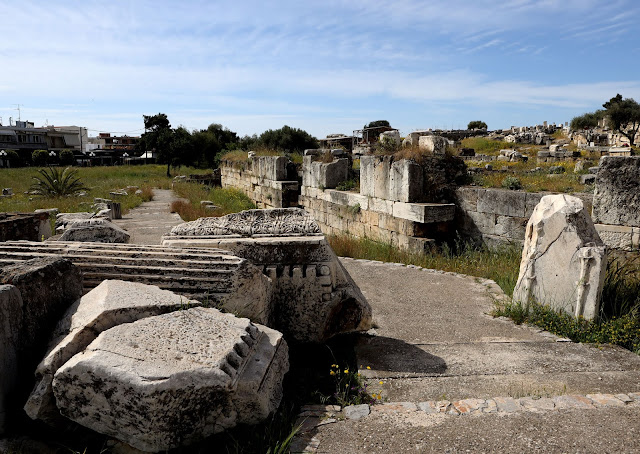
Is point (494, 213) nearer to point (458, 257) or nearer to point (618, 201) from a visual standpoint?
point (458, 257)

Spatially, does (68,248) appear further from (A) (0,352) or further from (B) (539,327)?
(B) (539,327)

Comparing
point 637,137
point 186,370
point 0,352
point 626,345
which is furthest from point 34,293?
point 637,137

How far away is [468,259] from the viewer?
781cm

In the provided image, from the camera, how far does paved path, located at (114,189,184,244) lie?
10.1 m

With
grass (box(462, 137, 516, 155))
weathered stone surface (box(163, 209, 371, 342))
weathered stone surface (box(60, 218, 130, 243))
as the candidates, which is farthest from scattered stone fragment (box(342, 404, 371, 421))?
grass (box(462, 137, 516, 155))

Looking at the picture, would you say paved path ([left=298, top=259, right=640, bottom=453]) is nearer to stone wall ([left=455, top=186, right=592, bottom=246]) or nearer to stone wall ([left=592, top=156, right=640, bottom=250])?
stone wall ([left=592, top=156, right=640, bottom=250])

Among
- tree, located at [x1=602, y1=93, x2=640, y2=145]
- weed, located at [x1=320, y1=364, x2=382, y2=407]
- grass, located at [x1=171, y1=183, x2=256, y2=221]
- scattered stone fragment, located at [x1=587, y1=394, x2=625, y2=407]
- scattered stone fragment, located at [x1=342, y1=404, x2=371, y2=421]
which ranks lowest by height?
weed, located at [x1=320, y1=364, x2=382, y2=407]

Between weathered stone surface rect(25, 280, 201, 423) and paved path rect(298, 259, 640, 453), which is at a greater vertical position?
weathered stone surface rect(25, 280, 201, 423)

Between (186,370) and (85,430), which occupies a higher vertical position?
(186,370)

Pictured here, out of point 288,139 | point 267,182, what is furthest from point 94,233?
point 288,139

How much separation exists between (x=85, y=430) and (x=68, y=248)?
1825 mm

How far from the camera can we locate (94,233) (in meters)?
6.05

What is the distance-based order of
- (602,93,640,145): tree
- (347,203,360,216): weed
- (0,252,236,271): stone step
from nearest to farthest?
(0,252,236,271): stone step < (347,203,360,216): weed < (602,93,640,145): tree

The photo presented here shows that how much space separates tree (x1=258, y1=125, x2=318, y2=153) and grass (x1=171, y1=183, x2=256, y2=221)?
9.71 metres
